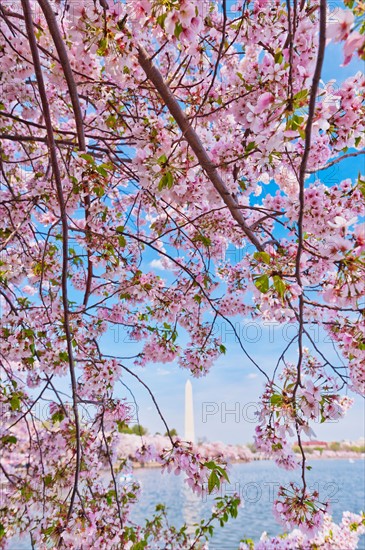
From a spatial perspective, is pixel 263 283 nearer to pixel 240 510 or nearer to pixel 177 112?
pixel 177 112

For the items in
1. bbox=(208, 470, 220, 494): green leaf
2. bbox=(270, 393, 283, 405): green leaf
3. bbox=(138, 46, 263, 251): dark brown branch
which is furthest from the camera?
bbox=(138, 46, 263, 251): dark brown branch

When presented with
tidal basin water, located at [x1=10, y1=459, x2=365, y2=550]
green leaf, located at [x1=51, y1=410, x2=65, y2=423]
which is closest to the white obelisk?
tidal basin water, located at [x1=10, y1=459, x2=365, y2=550]

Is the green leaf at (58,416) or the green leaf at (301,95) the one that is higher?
the green leaf at (301,95)

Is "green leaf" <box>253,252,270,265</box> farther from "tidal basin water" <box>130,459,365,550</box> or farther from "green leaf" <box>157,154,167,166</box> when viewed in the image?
"tidal basin water" <box>130,459,365,550</box>

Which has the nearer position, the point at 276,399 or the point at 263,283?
the point at 263,283

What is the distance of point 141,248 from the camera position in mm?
3307

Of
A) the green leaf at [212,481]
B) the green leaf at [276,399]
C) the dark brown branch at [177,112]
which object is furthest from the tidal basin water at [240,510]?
the dark brown branch at [177,112]

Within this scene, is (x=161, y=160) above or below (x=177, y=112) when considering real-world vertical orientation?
below

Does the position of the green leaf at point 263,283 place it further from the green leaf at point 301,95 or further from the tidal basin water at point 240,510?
the tidal basin water at point 240,510

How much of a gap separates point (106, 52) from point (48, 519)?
207cm

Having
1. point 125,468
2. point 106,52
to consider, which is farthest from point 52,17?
point 125,468

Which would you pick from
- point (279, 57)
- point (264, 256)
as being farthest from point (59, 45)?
point (264, 256)

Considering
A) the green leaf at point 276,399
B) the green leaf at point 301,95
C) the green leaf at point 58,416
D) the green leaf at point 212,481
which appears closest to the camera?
the green leaf at point 301,95

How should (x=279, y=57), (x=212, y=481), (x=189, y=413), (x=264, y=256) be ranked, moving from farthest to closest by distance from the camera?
(x=189, y=413)
(x=212, y=481)
(x=279, y=57)
(x=264, y=256)
